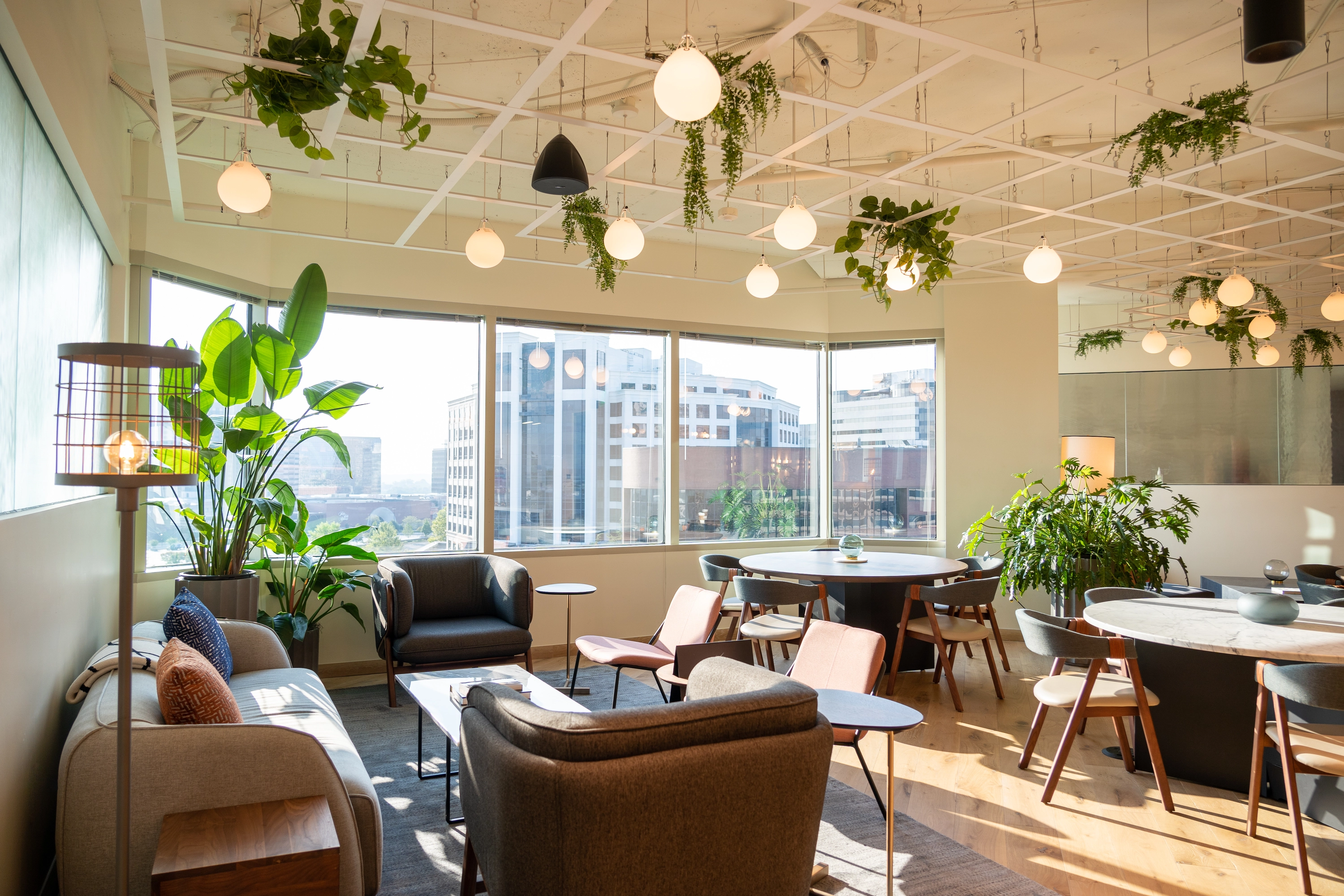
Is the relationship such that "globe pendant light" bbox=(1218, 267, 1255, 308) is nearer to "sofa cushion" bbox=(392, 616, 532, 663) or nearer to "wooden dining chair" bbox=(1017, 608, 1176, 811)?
"wooden dining chair" bbox=(1017, 608, 1176, 811)

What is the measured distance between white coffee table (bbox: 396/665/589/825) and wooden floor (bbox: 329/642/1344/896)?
1.60 m

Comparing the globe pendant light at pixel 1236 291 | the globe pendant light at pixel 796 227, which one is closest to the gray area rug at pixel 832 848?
the globe pendant light at pixel 796 227

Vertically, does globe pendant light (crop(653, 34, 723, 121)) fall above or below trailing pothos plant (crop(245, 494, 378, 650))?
above

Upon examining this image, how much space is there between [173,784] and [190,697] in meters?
0.29

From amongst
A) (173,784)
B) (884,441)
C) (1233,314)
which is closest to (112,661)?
(173,784)

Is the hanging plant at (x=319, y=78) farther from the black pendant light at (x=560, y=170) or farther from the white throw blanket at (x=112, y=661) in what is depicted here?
the white throw blanket at (x=112, y=661)

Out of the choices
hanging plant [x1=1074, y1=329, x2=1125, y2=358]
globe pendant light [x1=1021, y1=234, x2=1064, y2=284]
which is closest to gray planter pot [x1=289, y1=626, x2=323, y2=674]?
globe pendant light [x1=1021, y1=234, x2=1064, y2=284]

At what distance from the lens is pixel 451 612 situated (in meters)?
6.03

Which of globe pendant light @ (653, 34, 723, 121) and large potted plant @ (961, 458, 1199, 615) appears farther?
large potted plant @ (961, 458, 1199, 615)

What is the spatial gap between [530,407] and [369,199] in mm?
2058

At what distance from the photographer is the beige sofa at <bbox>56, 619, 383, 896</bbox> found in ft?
7.96

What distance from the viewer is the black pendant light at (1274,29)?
111 inches

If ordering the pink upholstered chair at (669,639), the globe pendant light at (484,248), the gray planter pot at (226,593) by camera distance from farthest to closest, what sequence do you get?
the gray planter pot at (226,593) < the globe pendant light at (484,248) < the pink upholstered chair at (669,639)

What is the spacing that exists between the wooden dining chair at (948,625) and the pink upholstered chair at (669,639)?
→ 1510 millimetres
